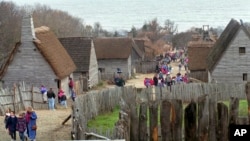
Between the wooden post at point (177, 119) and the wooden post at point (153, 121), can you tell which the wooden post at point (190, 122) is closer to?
the wooden post at point (177, 119)

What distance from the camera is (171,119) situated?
562 inches

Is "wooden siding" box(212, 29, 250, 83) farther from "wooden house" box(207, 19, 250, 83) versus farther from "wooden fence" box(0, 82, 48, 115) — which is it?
"wooden fence" box(0, 82, 48, 115)

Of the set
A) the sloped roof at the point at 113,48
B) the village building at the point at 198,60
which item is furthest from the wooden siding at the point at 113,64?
the village building at the point at 198,60

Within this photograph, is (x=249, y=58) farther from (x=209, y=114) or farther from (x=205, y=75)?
(x=209, y=114)

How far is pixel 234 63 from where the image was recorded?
136 feet

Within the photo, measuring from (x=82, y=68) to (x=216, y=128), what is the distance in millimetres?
32327

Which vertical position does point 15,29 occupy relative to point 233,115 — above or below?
above

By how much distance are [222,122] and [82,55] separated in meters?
33.4

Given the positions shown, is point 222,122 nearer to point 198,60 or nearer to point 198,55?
point 198,60

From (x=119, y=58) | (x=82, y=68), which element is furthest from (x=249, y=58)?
(x=119, y=58)

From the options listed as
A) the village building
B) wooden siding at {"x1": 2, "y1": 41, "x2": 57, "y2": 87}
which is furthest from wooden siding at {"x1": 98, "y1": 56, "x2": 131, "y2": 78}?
wooden siding at {"x1": 2, "y1": 41, "x2": 57, "y2": 87}

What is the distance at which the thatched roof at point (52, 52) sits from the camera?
1352 inches

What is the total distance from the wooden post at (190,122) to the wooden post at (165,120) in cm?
49

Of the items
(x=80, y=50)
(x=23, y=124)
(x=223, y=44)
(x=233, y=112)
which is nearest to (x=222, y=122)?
(x=233, y=112)
